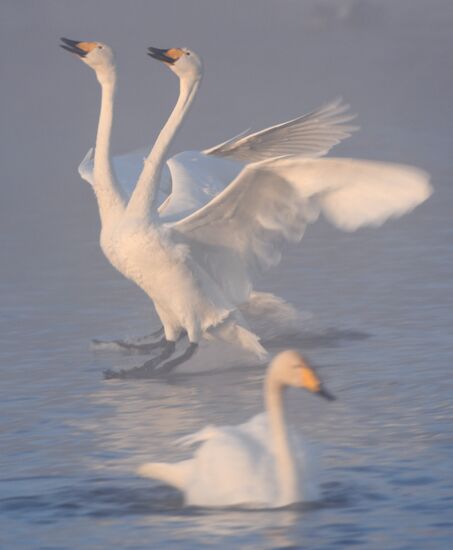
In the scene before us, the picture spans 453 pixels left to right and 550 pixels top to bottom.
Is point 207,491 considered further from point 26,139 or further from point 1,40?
point 1,40

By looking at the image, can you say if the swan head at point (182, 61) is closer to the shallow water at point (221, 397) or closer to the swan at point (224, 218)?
the swan at point (224, 218)

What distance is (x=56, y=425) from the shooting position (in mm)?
9820

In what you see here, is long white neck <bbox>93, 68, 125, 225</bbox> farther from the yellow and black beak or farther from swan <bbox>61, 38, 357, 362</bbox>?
the yellow and black beak

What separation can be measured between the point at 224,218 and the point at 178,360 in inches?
31.3

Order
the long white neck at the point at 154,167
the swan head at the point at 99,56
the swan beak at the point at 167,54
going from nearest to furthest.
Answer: the long white neck at the point at 154,167
the swan beak at the point at 167,54
the swan head at the point at 99,56

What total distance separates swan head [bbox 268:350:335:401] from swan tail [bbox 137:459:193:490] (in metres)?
0.48

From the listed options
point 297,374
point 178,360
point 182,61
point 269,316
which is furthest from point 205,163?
point 297,374

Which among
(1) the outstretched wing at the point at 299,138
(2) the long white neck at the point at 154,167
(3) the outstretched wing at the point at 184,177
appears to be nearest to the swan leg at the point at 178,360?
(2) the long white neck at the point at 154,167

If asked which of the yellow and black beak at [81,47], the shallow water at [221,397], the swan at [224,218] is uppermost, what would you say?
the yellow and black beak at [81,47]

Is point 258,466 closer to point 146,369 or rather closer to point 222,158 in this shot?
point 146,369

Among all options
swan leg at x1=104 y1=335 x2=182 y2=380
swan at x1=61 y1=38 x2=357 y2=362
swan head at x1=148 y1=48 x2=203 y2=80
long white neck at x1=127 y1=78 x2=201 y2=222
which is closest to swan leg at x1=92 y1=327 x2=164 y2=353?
swan at x1=61 y1=38 x2=357 y2=362

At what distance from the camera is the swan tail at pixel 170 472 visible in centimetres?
816

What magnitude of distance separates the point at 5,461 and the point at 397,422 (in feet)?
5.72

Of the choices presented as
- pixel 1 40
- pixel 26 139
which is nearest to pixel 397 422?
pixel 26 139
